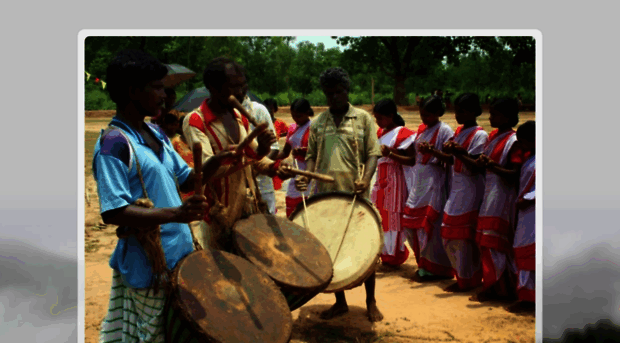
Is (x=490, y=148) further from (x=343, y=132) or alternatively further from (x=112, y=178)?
(x=112, y=178)

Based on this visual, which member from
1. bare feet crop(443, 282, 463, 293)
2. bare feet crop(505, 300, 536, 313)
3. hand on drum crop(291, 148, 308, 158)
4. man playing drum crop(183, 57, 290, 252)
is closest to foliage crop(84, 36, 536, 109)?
man playing drum crop(183, 57, 290, 252)

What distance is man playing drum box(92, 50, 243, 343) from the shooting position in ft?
7.35

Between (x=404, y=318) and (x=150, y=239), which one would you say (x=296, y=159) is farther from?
(x=150, y=239)

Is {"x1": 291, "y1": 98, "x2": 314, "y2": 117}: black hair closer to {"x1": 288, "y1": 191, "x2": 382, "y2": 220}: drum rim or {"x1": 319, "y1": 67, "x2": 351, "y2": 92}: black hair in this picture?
{"x1": 319, "y1": 67, "x2": 351, "y2": 92}: black hair

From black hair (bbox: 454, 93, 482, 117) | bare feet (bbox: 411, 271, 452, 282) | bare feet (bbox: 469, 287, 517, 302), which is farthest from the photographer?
bare feet (bbox: 411, 271, 452, 282)

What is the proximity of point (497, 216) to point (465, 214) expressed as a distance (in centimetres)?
39

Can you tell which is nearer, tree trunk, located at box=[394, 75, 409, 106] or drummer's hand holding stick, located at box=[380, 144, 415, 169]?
drummer's hand holding stick, located at box=[380, 144, 415, 169]

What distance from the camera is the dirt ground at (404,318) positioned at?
4.52 metres

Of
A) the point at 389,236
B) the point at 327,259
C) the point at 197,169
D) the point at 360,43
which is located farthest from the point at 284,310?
the point at 389,236

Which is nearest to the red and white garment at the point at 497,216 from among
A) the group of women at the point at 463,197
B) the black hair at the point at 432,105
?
the group of women at the point at 463,197

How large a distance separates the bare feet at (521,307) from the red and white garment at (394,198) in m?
1.68

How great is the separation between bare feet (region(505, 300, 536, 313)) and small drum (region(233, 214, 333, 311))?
235cm

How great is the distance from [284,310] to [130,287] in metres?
0.73

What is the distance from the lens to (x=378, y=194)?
670cm
